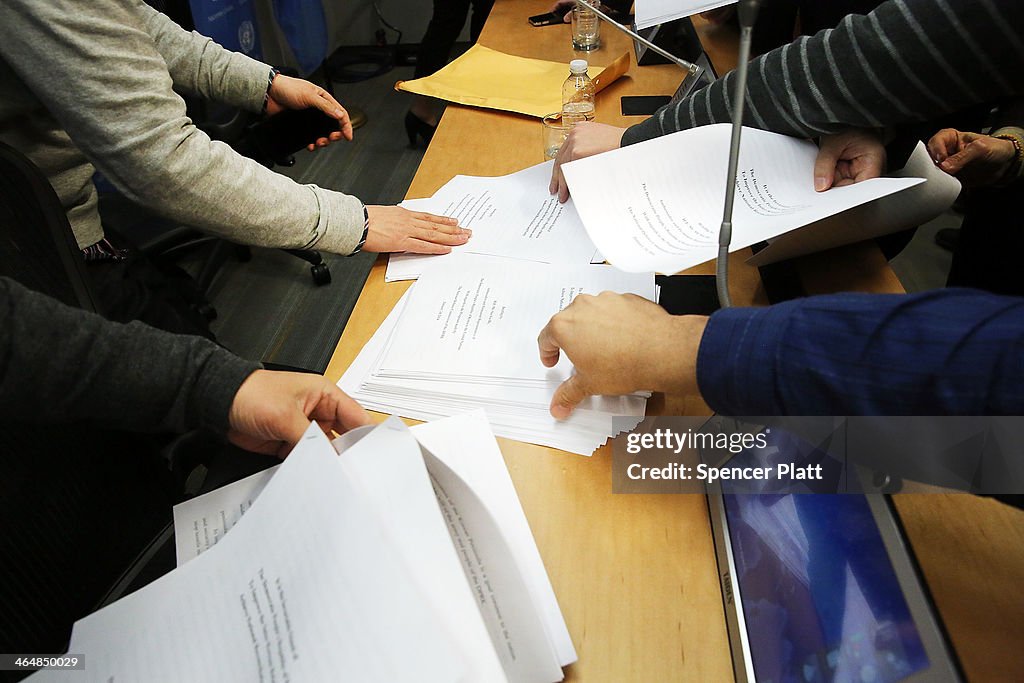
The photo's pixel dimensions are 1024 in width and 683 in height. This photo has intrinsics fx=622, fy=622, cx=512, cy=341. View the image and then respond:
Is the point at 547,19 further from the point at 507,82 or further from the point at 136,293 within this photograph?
the point at 136,293

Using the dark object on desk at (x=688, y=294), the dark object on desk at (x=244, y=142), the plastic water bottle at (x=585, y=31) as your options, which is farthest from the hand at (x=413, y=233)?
the plastic water bottle at (x=585, y=31)

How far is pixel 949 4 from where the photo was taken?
0.72 m

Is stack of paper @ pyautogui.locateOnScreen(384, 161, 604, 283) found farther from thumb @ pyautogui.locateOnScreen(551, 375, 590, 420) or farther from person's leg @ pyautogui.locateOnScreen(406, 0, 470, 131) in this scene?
person's leg @ pyautogui.locateOnScreen(406, 0, 470, 131)

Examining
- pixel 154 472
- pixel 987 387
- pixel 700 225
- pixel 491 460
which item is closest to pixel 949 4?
pixel 700 225

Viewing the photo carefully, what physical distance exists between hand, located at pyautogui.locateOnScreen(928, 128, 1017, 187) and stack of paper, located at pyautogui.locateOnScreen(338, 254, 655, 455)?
0.87 metres

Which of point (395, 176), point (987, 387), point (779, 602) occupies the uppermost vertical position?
point (395, 176)

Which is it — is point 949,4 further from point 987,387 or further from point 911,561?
point 911,561

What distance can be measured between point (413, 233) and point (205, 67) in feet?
2.00

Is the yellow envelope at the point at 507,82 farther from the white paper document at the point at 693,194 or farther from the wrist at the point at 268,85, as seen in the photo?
the white paper document at the point at 693,194

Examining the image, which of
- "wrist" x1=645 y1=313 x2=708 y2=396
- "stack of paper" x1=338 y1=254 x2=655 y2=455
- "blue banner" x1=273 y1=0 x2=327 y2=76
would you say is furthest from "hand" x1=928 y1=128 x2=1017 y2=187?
"blue banner" x1=273 y1=0 x2=327 y2=76

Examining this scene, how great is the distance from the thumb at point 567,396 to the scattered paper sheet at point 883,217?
0.33m

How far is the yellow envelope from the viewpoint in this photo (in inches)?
50.9

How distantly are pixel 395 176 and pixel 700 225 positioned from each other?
2.07m

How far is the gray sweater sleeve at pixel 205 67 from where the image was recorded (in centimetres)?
114
